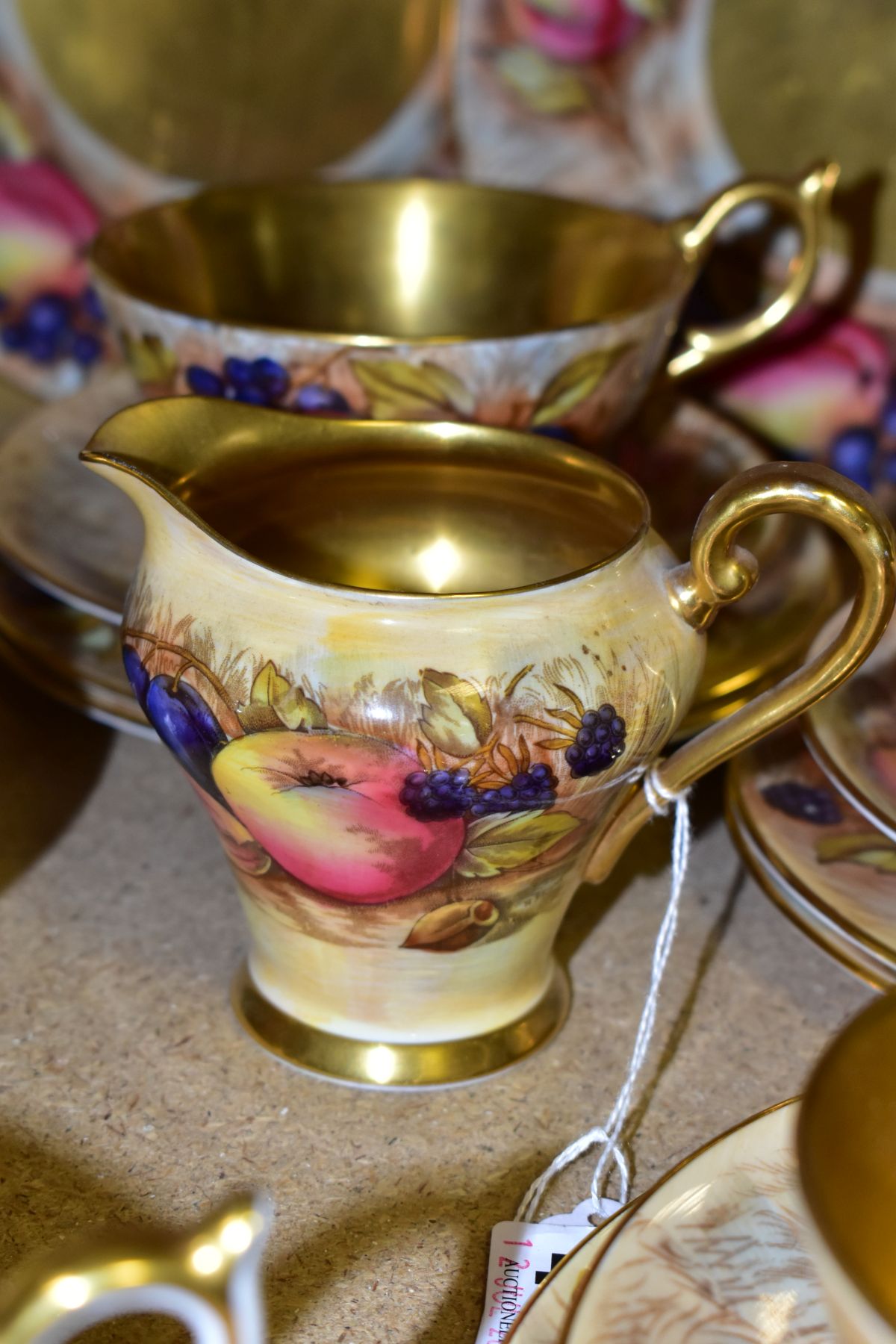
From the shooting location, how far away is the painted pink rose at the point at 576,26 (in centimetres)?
81

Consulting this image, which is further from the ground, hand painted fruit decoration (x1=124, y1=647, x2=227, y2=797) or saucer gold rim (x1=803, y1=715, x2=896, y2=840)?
hand painted fruit decoration (x1=124, y1=647, x2=227, y2=797)

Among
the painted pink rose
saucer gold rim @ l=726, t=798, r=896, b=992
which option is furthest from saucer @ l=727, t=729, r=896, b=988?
the painted pink rose

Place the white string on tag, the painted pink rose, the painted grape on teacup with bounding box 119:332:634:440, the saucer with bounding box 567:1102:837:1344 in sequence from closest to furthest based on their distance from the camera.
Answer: the saucer with bounding box 567:1102:837:1344
the white string on tag
the painted grape on teacup with bounding box 119:332:634:440
the painted pink rose

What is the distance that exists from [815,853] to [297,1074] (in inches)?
8.2

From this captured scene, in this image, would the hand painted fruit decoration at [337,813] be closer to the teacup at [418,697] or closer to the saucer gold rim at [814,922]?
the teacup at [418,697]

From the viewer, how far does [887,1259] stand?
302 mm

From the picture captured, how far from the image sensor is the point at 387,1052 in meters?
0.50

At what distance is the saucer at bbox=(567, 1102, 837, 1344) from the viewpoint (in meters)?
0.35

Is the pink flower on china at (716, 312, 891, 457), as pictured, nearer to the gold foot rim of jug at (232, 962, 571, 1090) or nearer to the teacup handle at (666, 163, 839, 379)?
the teacup handle at (666, 163, 839, 379)

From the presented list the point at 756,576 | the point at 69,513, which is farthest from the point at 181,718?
the point at 69,513

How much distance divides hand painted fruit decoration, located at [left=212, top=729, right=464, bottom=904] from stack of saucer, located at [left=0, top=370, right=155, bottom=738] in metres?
0.20

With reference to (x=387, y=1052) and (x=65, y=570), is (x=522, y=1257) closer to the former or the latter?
(x=387, y=1052)

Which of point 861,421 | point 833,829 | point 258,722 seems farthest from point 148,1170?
point 861,421

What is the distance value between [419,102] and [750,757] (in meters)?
0.48
